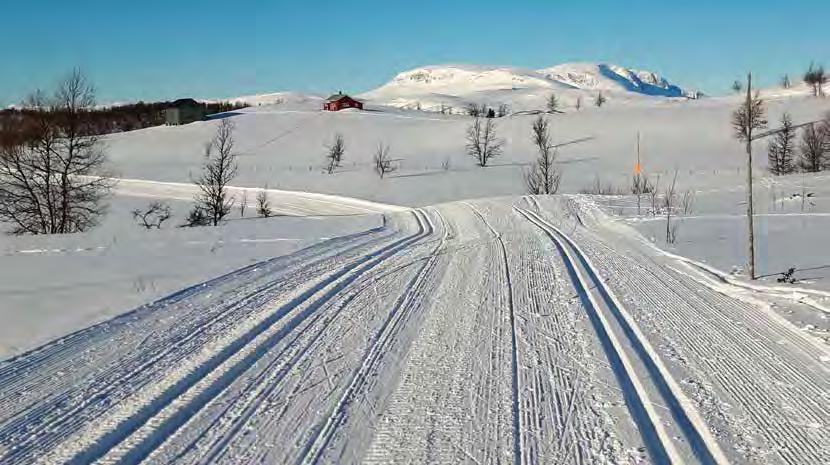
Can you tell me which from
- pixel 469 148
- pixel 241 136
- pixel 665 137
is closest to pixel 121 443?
pixel 469 148

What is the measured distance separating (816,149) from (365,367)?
58286mm

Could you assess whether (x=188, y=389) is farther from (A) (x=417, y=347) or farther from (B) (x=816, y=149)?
(B) (x=816, y=149)

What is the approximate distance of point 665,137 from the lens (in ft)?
259

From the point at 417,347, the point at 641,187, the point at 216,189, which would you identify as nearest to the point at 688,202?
the point at 641,187

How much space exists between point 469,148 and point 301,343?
72.4 metres

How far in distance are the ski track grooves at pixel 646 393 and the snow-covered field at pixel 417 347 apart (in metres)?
0.03

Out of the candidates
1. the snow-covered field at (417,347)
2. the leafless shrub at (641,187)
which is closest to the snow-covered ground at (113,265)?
the snow-covered field at (417,347)

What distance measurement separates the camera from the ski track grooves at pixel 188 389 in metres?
4.46

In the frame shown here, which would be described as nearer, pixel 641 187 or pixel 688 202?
pixel 688 202

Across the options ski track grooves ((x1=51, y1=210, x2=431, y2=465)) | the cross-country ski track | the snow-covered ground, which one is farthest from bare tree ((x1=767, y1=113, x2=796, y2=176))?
ski track grooves ((x1=51, y1=210, x2=431, y2=465))

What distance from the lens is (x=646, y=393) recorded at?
558 cm

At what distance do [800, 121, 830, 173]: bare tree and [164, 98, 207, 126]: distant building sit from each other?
90397 millimetres

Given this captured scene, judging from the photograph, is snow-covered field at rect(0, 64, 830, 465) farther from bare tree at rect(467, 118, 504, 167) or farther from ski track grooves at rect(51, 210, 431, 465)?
bare tree at rect(467, 118, 504, 167)

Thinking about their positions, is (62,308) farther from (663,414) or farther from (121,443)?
(663,414)
